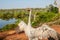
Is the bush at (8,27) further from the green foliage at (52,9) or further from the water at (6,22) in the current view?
the green foliage at (52,9)

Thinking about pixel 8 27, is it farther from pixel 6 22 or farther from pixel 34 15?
pixel 34 15

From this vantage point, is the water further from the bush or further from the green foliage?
the green foliage

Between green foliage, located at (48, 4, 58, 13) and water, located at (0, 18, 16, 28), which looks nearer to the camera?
water, located at (0, 18, 16, 28)

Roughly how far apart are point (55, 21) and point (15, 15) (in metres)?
0.83

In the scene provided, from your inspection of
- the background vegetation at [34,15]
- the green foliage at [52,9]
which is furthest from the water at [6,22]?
the green foliage at [52,9]

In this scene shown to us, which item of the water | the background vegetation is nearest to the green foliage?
the background vegetation

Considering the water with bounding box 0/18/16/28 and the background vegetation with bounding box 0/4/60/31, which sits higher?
the background vegetation with bounding box 0/4/60/31

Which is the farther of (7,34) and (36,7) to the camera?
(36,7)

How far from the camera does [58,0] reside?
476cm

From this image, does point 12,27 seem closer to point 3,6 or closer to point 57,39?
point 3,6

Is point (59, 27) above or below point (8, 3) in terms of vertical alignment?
below

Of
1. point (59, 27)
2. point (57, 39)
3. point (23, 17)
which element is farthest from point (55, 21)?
point (57, 39)

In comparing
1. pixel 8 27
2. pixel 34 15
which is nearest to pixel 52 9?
pixel 34 15

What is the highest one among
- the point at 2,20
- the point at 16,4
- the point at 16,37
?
the point at 16,4
